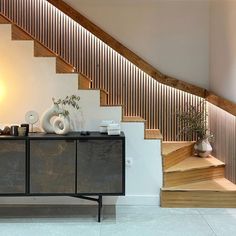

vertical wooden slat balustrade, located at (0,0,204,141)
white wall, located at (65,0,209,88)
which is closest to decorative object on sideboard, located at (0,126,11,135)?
vertical wooden slat balustrade, located at (0,0,204,141)

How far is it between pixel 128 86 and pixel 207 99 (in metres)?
1.21

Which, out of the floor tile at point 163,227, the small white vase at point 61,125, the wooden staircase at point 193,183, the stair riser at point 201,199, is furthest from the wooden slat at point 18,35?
the stair riser at point 201,199

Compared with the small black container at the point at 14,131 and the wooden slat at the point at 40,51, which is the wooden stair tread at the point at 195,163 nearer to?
the small black container at the point at 14,131

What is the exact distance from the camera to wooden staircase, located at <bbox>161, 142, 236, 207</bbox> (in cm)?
455

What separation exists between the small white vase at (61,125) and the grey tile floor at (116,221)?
96cm

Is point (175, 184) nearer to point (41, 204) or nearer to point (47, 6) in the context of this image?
point (41, 204)

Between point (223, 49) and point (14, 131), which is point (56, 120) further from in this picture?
point (223, 49)

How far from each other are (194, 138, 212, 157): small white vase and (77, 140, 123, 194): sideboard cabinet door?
1851 millimetres

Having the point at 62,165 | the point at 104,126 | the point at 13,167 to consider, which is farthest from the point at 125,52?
the point at 13,167

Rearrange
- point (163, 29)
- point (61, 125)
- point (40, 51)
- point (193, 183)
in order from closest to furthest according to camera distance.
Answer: point (61, 125), point (40, 51), point (193, 183), point (163, 29)

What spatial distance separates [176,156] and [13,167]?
2176mm

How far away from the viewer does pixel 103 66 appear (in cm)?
547

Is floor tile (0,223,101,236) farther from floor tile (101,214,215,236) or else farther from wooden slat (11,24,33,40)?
wooden slat (11,24,33,40)

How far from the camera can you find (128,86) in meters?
5.53
